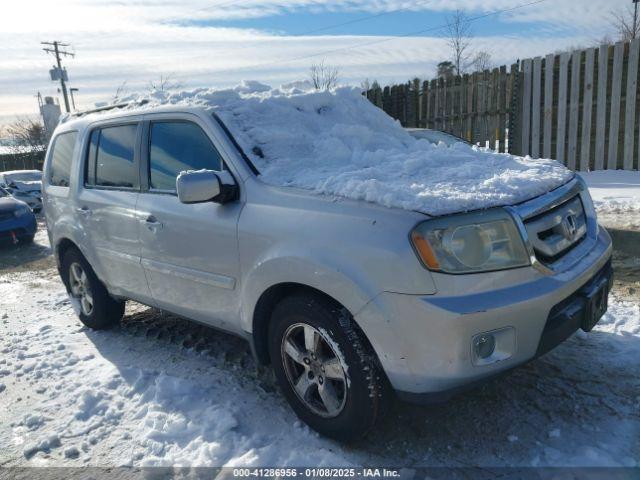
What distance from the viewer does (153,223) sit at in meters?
3.52

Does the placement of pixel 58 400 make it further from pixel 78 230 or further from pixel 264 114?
pixel 264 114

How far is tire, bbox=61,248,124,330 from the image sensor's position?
4.61 m

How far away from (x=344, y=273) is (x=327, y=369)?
0.58 metres

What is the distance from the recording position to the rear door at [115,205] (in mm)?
3811

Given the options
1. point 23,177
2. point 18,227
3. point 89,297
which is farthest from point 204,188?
point 23,177

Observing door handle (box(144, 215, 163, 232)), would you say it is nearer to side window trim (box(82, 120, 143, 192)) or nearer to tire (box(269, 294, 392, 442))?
side window trim (box(82, 120, 143, 192))

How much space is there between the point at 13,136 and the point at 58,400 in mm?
38385

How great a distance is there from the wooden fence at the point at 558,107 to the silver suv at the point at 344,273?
7.25m

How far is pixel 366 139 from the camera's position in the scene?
12.3ft

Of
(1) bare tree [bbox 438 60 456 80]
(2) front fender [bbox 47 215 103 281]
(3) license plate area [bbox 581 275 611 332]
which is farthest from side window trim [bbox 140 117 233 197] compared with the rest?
(1) bare tree [bbox 438 60 456 80]

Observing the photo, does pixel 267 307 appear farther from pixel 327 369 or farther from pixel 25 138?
pixel 25 138

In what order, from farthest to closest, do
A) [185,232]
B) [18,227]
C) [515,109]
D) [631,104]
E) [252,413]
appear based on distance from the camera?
[515,109] < [18,227] < [631,104] < [185,232] < [252,413]

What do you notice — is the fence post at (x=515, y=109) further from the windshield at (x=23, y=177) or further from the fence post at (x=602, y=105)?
the windshield at (x=23, y=177)

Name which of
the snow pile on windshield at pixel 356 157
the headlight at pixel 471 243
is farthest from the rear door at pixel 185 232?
the headlight at pixel 471 243
